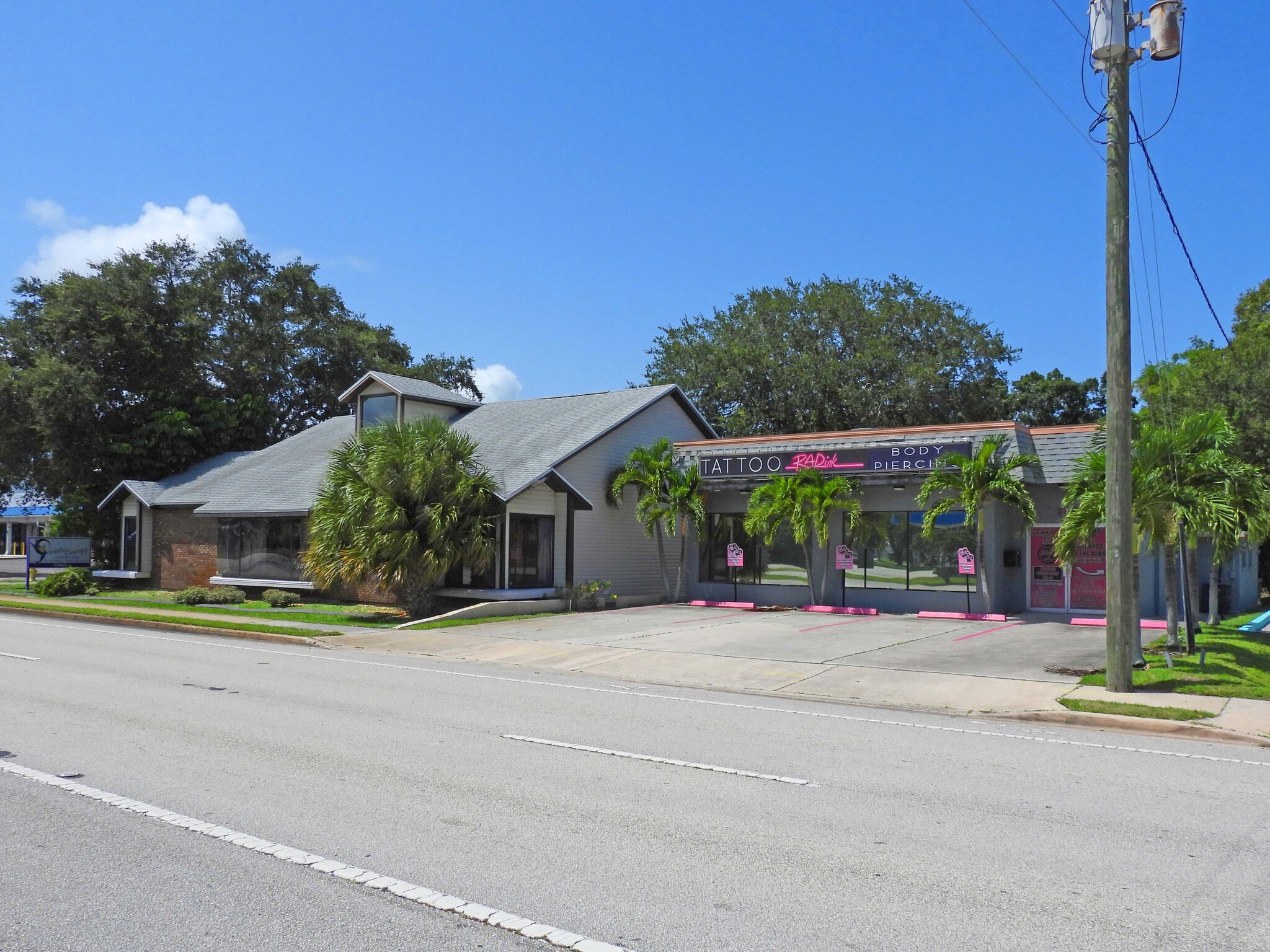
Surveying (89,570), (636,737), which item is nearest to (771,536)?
(636,737)

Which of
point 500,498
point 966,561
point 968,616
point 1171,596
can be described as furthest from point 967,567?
point 500,498

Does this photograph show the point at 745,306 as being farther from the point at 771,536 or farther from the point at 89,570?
the point at 89,570

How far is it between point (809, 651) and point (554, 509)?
35.6 feet

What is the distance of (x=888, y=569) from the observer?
83.7 ft

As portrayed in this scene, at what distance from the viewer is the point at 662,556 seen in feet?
93.0

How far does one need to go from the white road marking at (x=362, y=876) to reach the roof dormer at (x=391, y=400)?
23.0m

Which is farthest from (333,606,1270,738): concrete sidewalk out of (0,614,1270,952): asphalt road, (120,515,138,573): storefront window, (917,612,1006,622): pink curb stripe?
(120,515,138,573): storefront window

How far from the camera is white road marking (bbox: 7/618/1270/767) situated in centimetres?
941

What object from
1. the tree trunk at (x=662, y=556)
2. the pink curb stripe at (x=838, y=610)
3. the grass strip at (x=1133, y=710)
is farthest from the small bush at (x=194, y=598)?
the grass strip at (x=1133, y=710)

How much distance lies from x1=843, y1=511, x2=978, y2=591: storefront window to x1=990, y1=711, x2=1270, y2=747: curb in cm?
1302

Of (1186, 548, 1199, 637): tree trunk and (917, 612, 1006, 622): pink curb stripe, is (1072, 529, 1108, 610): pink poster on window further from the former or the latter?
(1186, 548, 1199, 637): tree trunk

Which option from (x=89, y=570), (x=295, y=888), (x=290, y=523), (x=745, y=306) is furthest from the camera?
(x=745, y=306)

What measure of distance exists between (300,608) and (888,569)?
1520 cm

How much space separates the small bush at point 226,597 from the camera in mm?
27312
